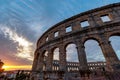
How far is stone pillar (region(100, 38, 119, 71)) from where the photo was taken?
10.3 meters

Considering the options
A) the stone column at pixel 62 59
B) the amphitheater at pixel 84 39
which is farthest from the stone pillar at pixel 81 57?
the stone column at pixel 62 59

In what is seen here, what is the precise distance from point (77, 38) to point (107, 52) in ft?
14.6

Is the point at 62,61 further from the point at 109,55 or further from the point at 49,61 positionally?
the point at 109,55

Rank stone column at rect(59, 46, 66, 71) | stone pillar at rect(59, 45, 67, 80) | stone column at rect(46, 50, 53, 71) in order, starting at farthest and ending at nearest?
1. stone column at rect(46, 50, 53, 71)
2. stone column at rect(59, 46, 66, 71)
3. stone pillar at rect(59, 45, 67, 80)

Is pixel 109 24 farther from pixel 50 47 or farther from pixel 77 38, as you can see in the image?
pixel 50 47

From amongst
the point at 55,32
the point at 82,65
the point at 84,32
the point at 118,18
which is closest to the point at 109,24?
Result: the point at 118,18

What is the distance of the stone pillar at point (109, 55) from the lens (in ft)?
33.8

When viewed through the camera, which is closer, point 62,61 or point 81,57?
point 81,57

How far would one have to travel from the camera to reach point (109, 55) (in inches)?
428

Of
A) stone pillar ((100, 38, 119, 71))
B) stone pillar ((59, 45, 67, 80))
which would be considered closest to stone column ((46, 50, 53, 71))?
stone pillar ((59, 45, 67, 80))

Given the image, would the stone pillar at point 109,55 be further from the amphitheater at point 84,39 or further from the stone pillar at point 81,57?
the stone pillar at point 81,57

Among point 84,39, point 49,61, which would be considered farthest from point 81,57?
point 49,61

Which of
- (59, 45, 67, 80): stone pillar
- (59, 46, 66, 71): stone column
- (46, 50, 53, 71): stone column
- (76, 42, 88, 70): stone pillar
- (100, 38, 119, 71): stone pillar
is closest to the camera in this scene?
(100, 38, 119, 71): stone pillar

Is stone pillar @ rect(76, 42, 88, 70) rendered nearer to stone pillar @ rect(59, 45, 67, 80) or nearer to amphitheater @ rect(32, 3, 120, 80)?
amphitheater @ rect(32, 3, 120, 80)
